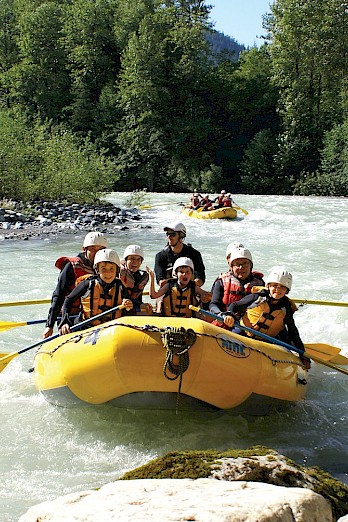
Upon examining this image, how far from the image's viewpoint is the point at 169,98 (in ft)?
107

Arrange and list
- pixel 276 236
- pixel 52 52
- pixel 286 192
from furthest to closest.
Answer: pixel 52 52, pixel 286 192, pixel 276 236

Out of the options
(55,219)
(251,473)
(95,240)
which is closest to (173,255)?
(95,240)

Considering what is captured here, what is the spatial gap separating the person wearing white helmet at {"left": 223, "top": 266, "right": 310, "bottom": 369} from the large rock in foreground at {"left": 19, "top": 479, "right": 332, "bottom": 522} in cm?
242

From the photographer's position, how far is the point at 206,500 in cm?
170

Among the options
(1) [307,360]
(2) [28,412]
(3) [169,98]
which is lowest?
(2) [28,412]

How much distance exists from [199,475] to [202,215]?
14.1m

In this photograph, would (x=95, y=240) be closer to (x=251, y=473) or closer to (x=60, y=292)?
(x=60, y=292)

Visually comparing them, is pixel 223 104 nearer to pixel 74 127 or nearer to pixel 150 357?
pixel 74 127

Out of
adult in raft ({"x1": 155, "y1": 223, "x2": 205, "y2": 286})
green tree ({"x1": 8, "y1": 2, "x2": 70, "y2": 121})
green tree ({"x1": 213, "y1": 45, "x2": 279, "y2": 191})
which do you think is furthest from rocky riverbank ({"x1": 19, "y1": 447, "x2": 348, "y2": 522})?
green tree ({"x1": 8, "y1": 2, "x2": 70, "y2": 121})

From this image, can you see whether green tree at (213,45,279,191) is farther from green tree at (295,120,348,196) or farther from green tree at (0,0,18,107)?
green tree at (0,0,18,107)

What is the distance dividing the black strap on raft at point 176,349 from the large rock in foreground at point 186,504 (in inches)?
63.4

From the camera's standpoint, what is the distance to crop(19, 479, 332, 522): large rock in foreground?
5.31 ft

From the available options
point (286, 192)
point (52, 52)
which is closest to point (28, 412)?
point (286, 192)

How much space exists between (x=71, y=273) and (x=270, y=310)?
1.58 m
